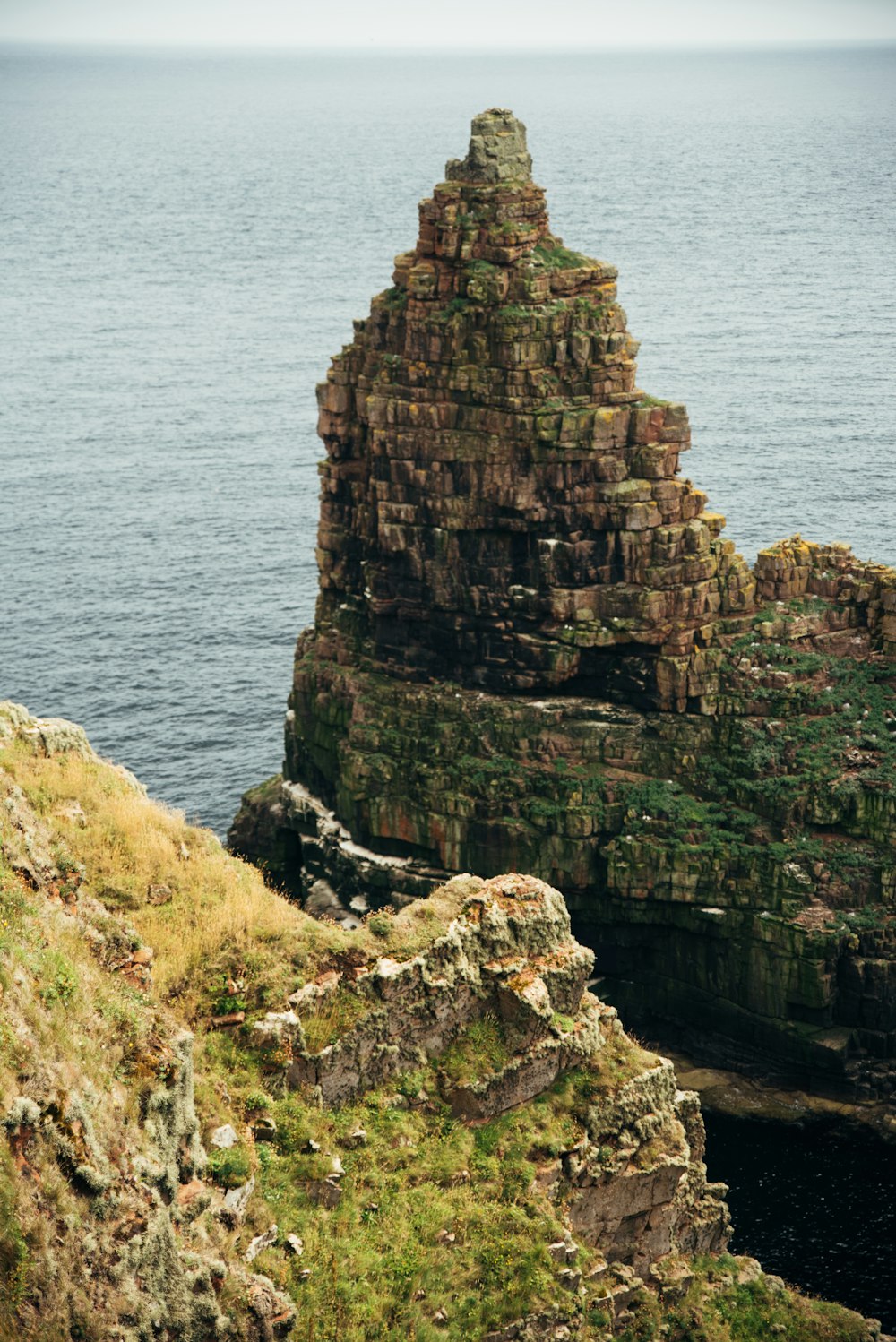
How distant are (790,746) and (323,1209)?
62.6 m

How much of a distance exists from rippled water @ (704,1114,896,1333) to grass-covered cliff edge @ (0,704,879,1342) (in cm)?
1947

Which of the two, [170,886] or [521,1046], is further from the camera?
[521,1046]

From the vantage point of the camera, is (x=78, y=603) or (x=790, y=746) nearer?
(x=790, y=746)

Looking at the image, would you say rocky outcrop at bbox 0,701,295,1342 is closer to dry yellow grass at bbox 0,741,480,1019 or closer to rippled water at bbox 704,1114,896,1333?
dry yellow grass at bbox 0,741,480,1019

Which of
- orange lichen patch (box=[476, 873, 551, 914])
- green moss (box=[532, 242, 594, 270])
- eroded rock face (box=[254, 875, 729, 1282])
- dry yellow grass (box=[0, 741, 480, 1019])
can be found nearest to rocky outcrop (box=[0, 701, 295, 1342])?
dry yellow grass (box=[0, 741, 480, 1019])

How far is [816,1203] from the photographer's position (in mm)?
104938

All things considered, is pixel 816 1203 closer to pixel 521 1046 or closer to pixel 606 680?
pixel 606 680

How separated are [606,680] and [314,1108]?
6046cm

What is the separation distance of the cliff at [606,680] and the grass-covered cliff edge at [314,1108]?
128ft

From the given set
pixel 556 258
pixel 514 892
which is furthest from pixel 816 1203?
pixel 556 258

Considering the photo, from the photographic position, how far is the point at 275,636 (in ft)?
568

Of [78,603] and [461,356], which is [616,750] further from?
[78,603]

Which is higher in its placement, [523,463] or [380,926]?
[523,463]

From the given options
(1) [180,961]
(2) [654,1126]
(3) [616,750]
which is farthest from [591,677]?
(1) [180,961]
